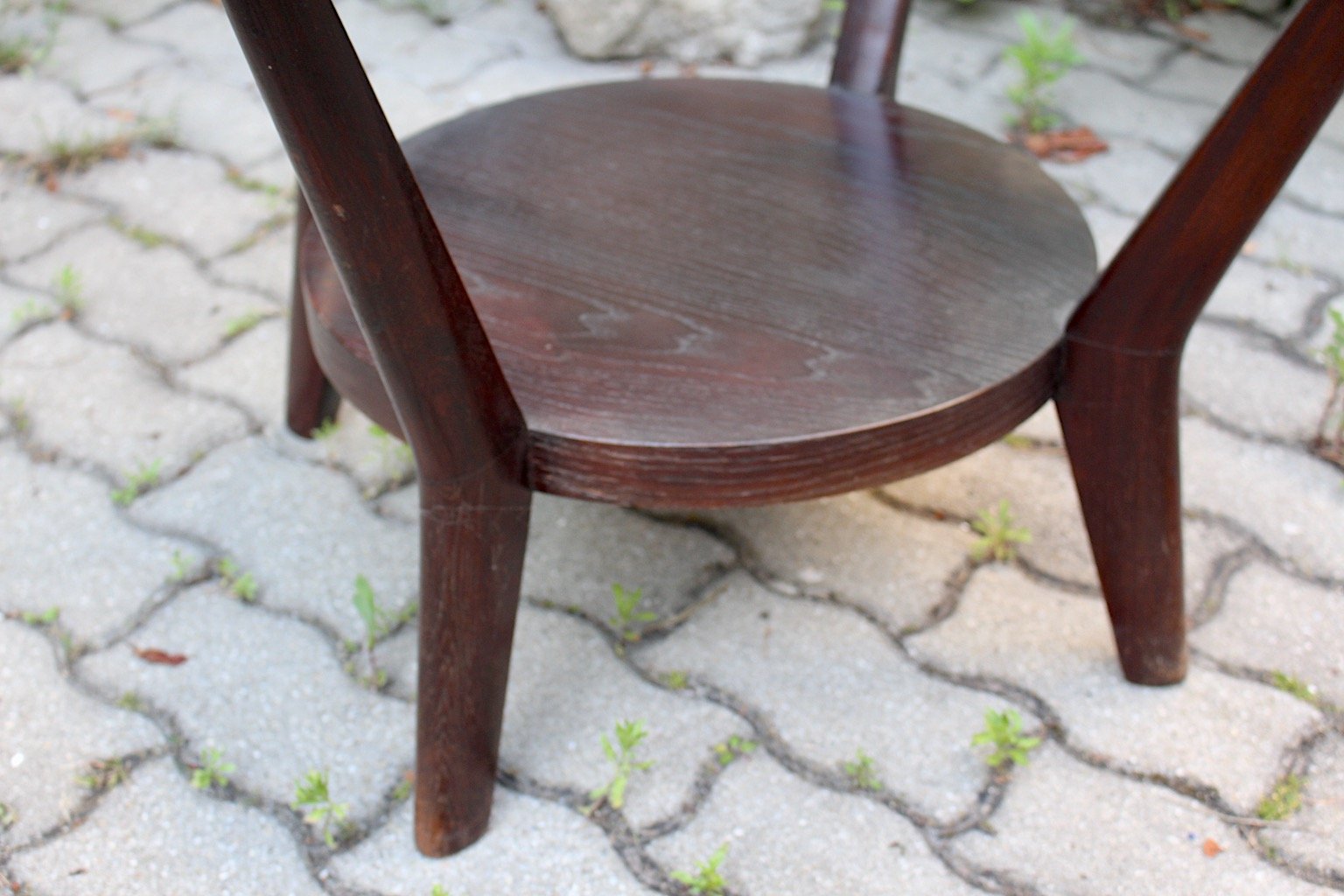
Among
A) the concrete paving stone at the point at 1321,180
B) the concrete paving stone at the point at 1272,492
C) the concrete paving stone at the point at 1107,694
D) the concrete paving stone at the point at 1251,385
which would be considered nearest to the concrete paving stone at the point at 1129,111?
the concrete paving stone at the point at 1321,180

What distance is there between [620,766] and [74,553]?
2.30 ft

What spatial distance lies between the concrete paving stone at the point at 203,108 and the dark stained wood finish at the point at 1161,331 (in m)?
1.61

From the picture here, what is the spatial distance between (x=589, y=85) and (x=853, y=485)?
0.74m

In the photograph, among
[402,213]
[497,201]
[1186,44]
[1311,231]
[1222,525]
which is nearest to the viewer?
[402,213]

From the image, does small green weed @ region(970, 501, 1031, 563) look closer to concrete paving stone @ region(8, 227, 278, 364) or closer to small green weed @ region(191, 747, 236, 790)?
small green weed @ region(191, 747, 236, 790)

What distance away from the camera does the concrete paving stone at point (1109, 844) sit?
112 cm

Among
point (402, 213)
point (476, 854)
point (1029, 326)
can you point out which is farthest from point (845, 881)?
point (402, 213)

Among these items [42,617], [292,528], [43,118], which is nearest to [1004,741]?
[292,528]

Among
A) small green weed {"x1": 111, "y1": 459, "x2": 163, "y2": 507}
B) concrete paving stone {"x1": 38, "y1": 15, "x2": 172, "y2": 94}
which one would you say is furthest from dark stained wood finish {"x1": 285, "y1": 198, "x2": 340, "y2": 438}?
concrete paving stone {"x1": 38, "y1": 15, "x2": 172, "y2": 94}

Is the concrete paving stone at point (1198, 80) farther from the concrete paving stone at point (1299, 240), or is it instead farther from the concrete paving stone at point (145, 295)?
the concrete paving stone at point (145, 295)

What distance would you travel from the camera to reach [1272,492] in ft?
5.17

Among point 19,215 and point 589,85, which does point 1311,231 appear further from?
Answer: point 19,215

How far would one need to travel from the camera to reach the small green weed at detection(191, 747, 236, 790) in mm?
1215

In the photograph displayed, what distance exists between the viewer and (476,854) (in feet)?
3.78
